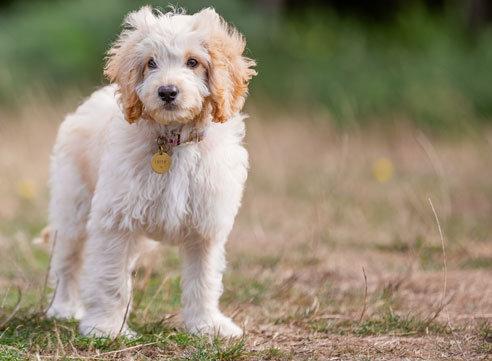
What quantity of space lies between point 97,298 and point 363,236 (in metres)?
3.80

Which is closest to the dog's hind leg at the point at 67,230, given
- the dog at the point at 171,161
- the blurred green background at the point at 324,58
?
the dog at the point at 171,161

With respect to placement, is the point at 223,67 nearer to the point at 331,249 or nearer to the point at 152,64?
the point at 152,64

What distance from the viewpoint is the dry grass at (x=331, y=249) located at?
444 centimetres

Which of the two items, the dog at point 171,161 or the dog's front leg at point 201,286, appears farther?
the dog's front leg at point 201,286

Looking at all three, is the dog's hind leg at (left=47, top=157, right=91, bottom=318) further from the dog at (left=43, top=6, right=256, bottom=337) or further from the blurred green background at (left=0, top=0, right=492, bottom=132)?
the blurred green background at (left=0, top=0, right=492, bottom=132)

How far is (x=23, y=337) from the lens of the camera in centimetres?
431

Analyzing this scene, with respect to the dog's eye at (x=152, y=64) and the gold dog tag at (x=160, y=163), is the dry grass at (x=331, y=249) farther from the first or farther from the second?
the dog's eye at (x=152, y=64)

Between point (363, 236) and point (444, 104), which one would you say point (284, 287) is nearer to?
point (363, 236)

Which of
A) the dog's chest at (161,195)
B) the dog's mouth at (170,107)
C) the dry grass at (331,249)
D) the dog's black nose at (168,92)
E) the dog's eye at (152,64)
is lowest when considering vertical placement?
the dry grass at (331,249)

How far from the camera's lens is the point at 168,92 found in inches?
158

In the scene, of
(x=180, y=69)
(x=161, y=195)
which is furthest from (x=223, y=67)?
(x=161, y=195)

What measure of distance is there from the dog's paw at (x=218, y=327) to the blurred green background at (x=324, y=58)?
7851 millimetres

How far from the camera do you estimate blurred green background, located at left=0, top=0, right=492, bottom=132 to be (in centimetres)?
1346

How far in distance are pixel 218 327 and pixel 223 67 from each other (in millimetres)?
1642
